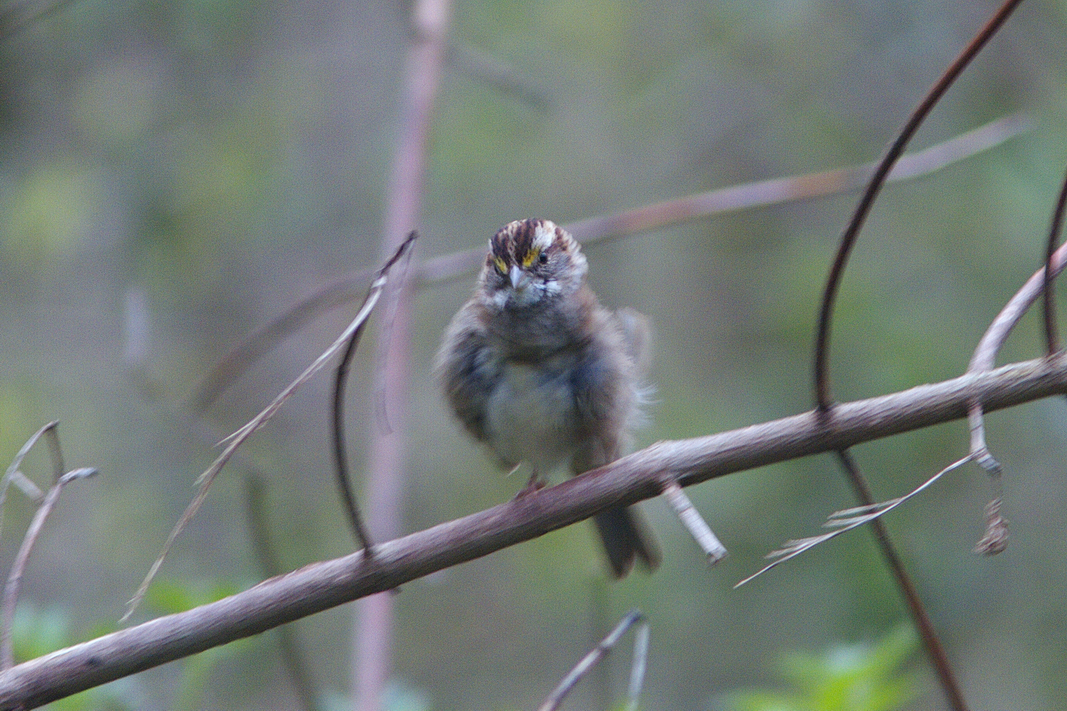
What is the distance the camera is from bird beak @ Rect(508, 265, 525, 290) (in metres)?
2.89

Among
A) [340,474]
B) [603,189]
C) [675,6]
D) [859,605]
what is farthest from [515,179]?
[340,474]

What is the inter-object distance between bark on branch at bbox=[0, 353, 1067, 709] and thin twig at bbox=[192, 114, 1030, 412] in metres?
1.30

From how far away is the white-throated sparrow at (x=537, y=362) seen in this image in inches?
113

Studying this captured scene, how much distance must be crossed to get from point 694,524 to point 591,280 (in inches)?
193

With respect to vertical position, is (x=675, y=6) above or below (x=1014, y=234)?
above

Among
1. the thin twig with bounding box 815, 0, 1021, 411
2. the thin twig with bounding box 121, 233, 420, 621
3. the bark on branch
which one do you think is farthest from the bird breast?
the thin twig with bounding box 121, 233, 420, 621

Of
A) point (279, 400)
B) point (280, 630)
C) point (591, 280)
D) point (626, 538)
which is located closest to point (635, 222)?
point (626, 538)

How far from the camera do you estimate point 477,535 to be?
1.72m

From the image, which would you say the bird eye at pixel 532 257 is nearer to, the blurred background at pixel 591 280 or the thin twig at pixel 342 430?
the blurred background at pixel 591 280

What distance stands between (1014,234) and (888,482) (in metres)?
1.26

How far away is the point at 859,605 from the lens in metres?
4.50

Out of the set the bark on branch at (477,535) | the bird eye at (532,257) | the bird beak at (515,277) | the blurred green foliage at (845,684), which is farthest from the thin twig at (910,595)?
the bird eye at (532,257)

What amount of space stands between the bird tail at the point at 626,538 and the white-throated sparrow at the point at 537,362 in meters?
0.24

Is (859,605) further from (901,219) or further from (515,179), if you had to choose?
(515,179)
